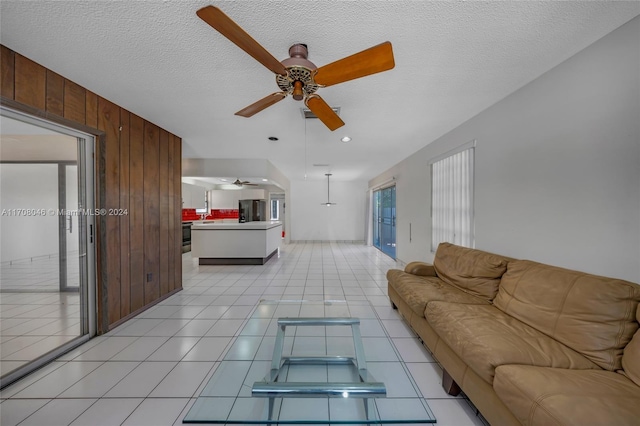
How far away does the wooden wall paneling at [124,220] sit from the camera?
2.71 m

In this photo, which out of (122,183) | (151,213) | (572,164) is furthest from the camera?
(151,213)

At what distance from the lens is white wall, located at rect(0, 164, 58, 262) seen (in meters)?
2.17

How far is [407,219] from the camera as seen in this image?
526 centimetres

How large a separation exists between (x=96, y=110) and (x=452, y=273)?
4307 millimetres

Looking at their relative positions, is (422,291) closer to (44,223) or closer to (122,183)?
(122,183)

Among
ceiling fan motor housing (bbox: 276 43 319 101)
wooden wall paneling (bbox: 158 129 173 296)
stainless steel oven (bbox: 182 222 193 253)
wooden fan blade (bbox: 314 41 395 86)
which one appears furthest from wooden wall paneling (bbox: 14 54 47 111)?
stainless steel oven (bbox: 182 222 193 253)

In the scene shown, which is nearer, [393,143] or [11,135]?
[11,135]

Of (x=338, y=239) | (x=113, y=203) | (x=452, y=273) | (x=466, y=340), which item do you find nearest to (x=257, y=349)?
(x=466, y=340)

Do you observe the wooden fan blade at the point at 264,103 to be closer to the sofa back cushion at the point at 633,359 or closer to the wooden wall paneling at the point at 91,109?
the wooden wall paneling at the point at 91,109

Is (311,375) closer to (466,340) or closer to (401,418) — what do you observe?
(401,418)

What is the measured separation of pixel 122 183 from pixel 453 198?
175 inches

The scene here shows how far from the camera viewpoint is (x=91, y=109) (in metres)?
2.36

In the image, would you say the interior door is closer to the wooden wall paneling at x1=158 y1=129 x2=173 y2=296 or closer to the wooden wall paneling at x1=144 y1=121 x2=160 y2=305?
the wooden wall paneling at x1=158 y1=129 x2=173 y2=296

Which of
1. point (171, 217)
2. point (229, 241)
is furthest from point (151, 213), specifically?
point (229, 241)
